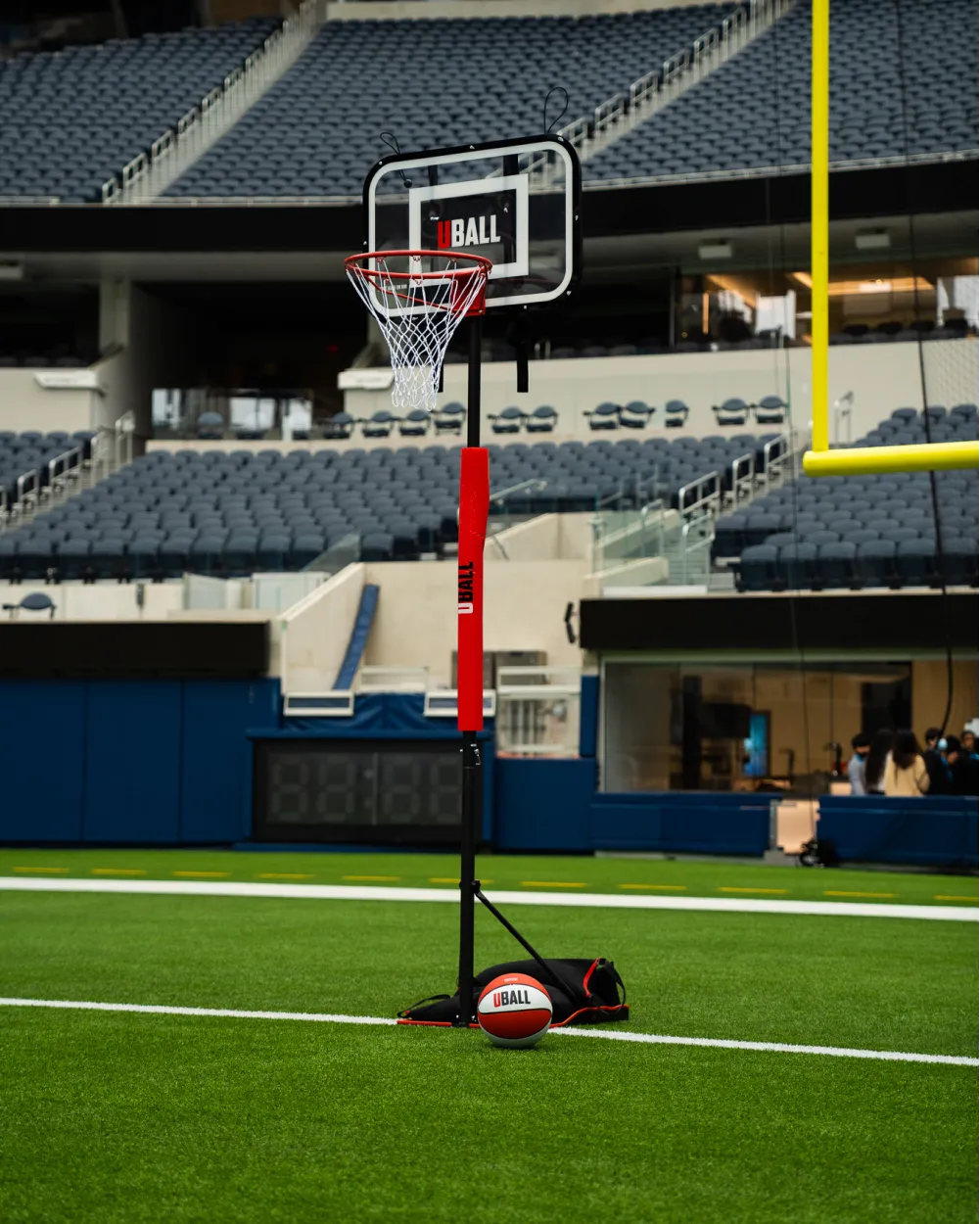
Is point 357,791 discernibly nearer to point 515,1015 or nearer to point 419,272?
point 419,272

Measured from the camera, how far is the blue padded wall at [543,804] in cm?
1948

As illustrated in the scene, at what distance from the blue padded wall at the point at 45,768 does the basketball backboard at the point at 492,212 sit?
14.2 m

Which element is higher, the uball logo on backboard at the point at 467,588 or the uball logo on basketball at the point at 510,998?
the uball logo on backboard at the point at 467,588

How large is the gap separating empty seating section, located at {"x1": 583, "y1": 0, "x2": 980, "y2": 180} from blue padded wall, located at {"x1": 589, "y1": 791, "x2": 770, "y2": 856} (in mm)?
16666

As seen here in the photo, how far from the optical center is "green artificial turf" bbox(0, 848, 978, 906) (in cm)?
1451

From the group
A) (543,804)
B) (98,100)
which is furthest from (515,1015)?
(98,100)

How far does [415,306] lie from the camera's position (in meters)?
8.35

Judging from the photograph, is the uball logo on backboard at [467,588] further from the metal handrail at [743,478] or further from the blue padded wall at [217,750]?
the metal handrail at [743,478]

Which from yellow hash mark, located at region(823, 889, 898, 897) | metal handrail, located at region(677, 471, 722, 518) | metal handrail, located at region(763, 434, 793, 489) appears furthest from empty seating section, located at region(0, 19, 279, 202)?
yellow hash mark, located at region(823, 889, 898, 897)

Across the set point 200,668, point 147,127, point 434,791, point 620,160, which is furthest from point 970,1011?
point 147,127

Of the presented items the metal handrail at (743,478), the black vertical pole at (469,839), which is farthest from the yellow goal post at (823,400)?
the metal handrail at (743,478)

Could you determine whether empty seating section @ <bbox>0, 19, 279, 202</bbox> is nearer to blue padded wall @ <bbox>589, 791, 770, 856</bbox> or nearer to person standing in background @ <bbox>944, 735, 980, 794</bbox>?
blue padded wall @ <bbox>589, 791, 770, 856</bbox>

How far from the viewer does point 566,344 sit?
35.2 metres

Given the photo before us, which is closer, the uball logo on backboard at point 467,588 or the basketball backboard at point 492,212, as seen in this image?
the uball logo on backboard at point 467,588
